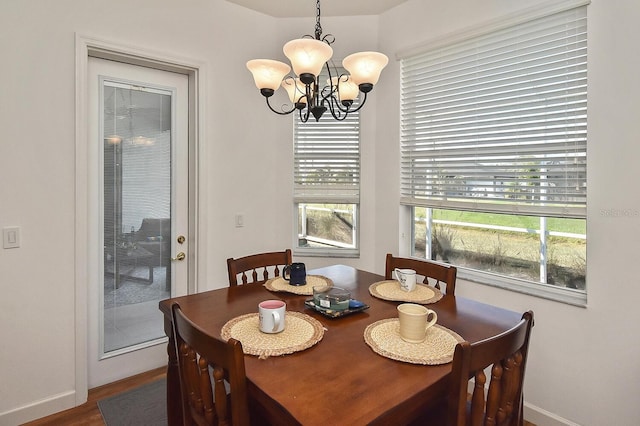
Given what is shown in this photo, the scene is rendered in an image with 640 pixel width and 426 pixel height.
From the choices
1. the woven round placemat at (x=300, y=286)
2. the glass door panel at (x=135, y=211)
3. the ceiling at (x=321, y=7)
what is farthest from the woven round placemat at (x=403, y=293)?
the ceiling at (x=321, y=7)

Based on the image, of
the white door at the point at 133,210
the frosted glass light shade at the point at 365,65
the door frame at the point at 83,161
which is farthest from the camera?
the white door at the point at 133,210

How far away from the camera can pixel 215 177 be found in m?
2.75

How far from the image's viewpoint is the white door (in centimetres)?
235

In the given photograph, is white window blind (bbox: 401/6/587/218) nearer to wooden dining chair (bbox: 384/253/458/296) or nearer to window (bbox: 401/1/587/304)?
window (bbox: 401/1/587/304)

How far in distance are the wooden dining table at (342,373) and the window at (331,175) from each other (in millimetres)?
1480

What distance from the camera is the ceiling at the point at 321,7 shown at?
2.75 m

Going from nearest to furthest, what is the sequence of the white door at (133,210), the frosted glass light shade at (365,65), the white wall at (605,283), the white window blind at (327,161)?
the frosted glass light shade at (365,65)
the white wall at (605,283)
the white door at (133,210)
the white window blind at (327,161)

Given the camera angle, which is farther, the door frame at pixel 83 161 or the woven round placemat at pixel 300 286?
the door frame at pixel 83 161

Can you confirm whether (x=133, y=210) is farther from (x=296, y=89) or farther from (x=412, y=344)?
(x=412, y=344)

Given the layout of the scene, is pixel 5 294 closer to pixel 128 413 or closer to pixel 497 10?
pixel 128 413

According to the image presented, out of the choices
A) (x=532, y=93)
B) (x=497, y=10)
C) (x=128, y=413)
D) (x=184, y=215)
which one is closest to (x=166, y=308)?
(x=128, y=413)

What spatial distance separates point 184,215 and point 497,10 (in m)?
2.52

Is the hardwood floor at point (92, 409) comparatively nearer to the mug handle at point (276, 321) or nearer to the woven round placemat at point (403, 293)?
the mug handle at point (276, 321)

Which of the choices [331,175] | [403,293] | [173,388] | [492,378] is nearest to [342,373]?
[492,378]
